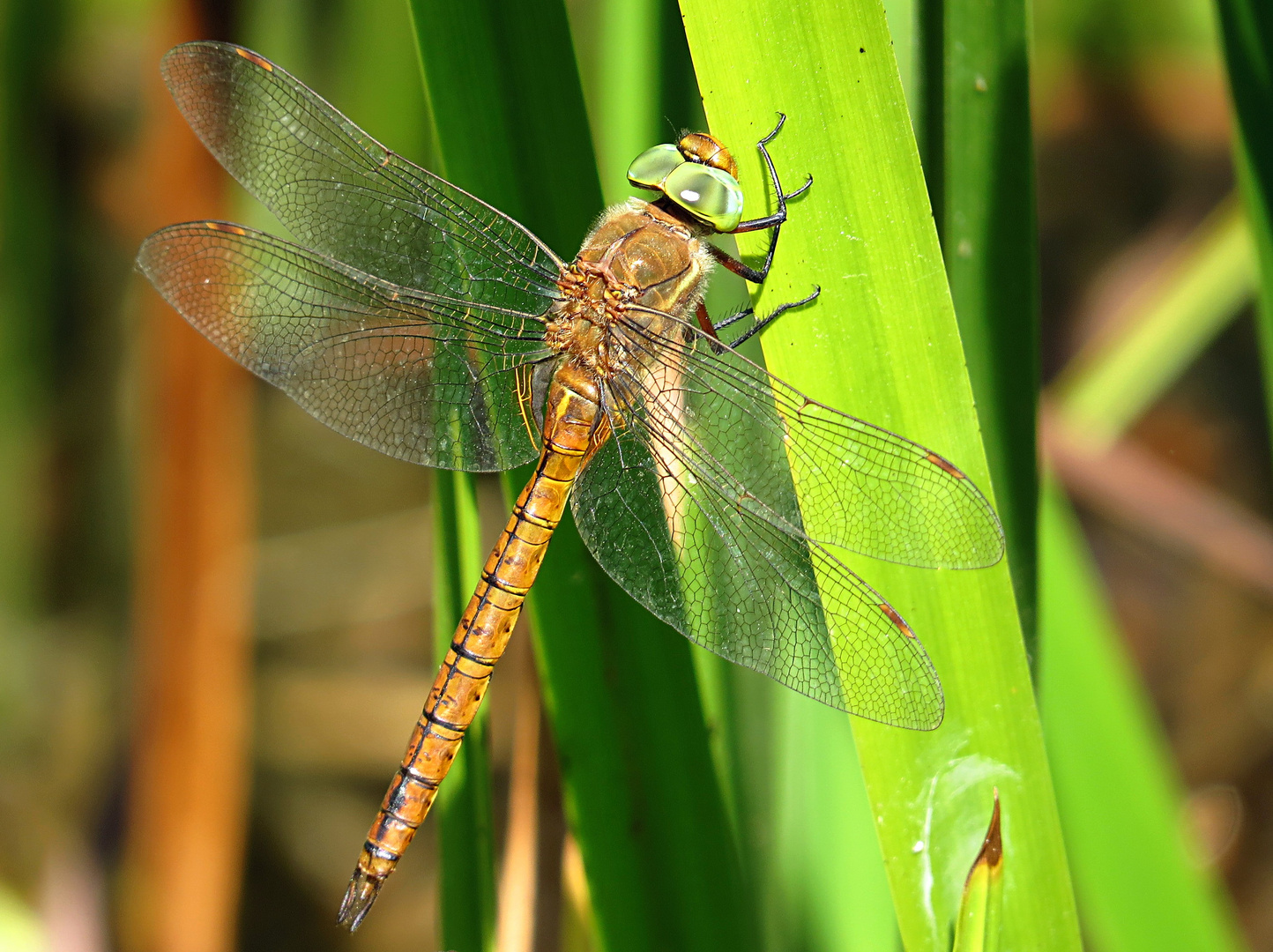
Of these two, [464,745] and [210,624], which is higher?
[210,624]


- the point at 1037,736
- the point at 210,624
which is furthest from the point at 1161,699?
the point at 210,624

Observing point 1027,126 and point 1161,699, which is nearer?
point 1027,126

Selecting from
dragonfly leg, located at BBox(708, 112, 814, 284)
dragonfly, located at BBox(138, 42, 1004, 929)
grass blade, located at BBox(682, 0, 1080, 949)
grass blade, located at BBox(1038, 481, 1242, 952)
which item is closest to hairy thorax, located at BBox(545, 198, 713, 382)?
dragonfly, located at BBox(138, 42, 1004, 929)

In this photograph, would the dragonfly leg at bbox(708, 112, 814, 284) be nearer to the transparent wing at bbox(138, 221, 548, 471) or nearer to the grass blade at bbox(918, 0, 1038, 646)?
the grass blade at bbox(918, 0, 1038, 646)

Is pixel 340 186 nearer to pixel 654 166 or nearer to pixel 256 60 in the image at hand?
pixel 256 60

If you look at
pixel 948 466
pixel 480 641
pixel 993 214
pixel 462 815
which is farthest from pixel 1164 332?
pixel 462 815

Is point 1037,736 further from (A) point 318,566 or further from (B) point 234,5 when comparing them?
(A) point 318,566
